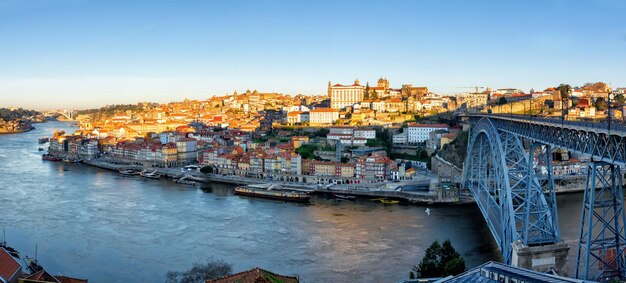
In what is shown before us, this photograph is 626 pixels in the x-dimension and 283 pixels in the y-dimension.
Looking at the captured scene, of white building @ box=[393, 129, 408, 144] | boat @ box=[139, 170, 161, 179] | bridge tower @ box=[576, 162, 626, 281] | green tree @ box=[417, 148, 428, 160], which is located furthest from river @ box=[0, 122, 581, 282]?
white building @ box=[393, 129, 408, 144]

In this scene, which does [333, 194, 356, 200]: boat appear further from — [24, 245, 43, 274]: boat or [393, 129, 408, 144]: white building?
[24, 245, 43, 274]: boat

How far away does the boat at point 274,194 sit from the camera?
13023mm

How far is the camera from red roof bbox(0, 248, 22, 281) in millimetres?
5160

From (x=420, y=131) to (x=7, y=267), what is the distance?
15.3 meters

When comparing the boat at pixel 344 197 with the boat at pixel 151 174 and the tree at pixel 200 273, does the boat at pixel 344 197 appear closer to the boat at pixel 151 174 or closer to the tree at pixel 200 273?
the tree at pixel 200 273

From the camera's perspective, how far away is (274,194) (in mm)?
13523

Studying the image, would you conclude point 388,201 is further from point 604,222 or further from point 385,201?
point 604,222

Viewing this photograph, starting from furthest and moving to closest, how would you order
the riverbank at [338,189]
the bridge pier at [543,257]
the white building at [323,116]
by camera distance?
the white building at [323,116] < the riverbank at [338,189] < the bridge pier at [543,257]

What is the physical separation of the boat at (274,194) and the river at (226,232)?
1.05ft

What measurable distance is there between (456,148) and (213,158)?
7.71 metres

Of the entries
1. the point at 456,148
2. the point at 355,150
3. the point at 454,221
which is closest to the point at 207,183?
the point at 355,150

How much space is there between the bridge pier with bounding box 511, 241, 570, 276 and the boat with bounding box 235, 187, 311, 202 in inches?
288

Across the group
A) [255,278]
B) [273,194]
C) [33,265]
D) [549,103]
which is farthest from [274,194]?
[549,103]

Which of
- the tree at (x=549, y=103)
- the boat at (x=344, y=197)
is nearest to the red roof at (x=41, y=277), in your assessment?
the boat at (x=344, y=197)
